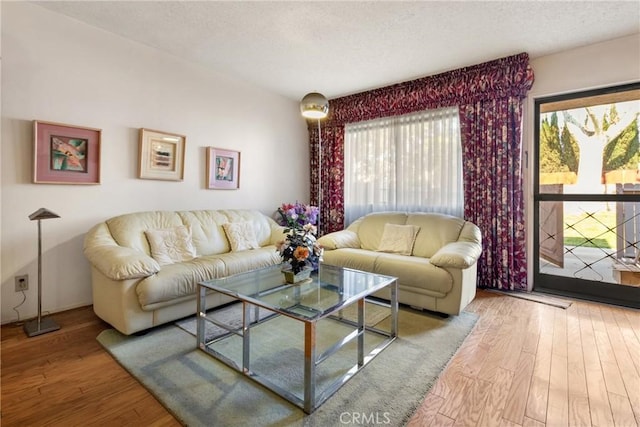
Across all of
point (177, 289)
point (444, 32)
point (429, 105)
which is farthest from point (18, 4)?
point (429, 105)

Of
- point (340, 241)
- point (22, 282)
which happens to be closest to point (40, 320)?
point (22, 282)

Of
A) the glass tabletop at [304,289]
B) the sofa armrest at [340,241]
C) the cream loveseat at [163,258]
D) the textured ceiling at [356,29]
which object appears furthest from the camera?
the sofa armrest at [340,241]

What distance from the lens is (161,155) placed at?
127 inches

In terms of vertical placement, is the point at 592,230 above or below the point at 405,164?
below

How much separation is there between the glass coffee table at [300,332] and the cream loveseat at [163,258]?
1.22 feet

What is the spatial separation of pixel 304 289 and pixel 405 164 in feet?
8.52

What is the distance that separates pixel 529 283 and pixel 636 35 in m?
2.57

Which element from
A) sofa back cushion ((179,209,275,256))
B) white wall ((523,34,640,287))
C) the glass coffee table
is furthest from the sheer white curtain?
the glass coffee table

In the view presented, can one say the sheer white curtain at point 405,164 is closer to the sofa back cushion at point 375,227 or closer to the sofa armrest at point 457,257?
the sofa back cushion at point 375,227

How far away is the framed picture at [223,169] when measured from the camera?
3.67 m

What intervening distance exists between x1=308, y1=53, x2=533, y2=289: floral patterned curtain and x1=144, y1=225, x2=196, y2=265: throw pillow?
313 cm

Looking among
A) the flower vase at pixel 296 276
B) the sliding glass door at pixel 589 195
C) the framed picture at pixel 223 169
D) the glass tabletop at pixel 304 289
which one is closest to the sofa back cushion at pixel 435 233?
the sliding glass door at pixel 589 195

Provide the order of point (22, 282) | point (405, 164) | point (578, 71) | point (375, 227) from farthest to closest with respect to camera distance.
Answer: point (405, 164), point (375, 227), point (578, 71), point (22, 282)

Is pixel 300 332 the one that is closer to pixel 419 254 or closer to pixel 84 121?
pixel 419 254
